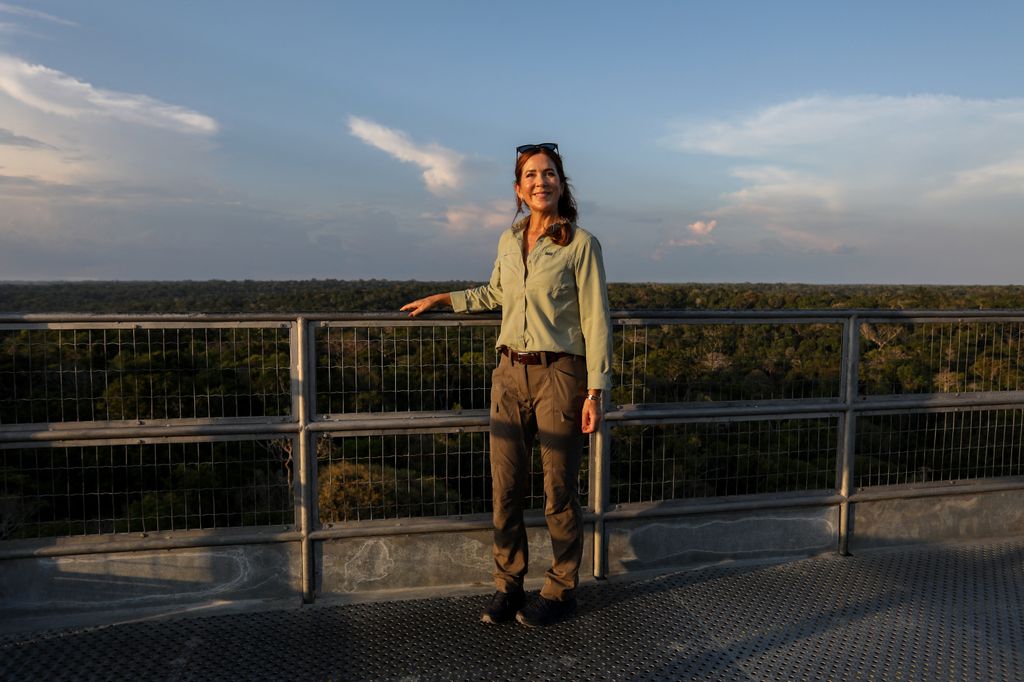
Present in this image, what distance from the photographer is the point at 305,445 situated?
3932 mm

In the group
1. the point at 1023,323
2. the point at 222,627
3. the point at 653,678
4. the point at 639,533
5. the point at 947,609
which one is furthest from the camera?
the point at 1023,323

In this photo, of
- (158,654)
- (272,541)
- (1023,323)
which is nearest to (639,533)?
(272,541)

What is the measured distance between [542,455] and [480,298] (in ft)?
2.82

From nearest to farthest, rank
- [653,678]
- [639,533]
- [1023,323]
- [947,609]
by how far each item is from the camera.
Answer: [653,678]
[947,609]
[639,533]
[1023,323]

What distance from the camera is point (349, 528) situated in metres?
4.03

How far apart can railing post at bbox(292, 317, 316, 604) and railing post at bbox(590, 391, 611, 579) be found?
1504 millimetres

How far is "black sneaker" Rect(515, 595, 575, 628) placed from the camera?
12.1 feet

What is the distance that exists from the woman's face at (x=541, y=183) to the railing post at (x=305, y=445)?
1.27 meters

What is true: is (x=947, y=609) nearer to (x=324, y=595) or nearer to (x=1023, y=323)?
(x=1023, y=323)

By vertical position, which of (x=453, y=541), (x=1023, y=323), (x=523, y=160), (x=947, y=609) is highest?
(x=523, y=160)

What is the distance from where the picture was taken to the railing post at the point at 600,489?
4.27 metres

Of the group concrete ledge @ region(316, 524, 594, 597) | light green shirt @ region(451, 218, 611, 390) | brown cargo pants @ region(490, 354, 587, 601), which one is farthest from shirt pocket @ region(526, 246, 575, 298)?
concrete ledge @ region(316, 524, 594, 597)

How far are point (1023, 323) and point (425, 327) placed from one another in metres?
4.07

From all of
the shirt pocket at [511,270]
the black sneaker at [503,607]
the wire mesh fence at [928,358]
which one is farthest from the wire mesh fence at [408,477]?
the wire mesh fence at [928,358]
